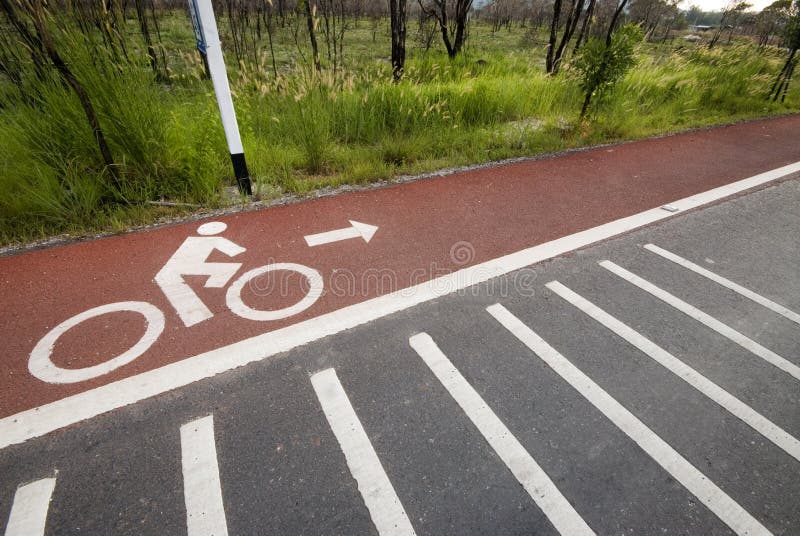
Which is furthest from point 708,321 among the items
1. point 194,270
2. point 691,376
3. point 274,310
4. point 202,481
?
point 194,270

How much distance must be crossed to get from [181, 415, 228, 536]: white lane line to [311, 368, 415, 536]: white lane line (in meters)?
0.60

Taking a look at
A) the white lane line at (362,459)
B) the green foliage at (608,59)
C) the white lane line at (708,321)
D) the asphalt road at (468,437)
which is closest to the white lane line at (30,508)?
the asphalt road at (468,437)

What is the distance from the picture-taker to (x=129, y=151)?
14.1ft

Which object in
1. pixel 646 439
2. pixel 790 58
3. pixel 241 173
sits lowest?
pixel 646 439

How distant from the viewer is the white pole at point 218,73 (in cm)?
370

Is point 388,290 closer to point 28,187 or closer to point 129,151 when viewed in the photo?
point 129,151

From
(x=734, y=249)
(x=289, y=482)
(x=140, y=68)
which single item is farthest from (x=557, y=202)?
(x=140, y=68)

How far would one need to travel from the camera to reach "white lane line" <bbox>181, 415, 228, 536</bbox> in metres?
1.72

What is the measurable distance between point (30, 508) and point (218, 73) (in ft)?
12.6

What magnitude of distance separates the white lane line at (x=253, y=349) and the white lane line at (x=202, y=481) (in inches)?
16.2

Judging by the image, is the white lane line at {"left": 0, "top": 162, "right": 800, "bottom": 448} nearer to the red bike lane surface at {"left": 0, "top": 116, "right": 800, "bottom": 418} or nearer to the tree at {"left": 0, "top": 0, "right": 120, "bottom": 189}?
the red bike lane surface at {"left": 0, "top": 116, "right": 800, "bottom": 418}

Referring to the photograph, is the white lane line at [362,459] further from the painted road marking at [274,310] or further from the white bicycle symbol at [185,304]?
the white bicycle symbol at [185,304]

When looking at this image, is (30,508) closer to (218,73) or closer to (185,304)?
(185,304)

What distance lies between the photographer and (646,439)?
214 cm
